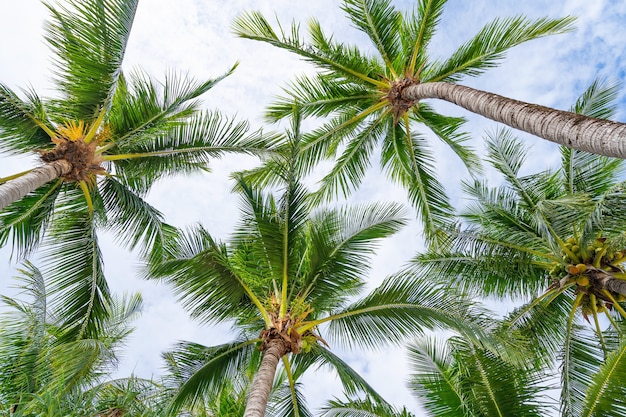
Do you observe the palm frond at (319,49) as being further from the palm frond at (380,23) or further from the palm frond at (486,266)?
the palm frond at (486,266)

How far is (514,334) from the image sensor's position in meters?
6.91

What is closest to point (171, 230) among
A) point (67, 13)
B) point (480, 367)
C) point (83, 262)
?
point (83, 262)

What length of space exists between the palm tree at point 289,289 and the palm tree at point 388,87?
275 centimetres

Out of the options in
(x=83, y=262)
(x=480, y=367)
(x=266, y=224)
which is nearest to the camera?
(x=480, y=367)

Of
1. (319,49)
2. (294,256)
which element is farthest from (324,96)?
(294,256)

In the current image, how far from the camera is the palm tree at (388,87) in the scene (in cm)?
911

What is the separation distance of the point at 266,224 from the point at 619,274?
5761 millimetres

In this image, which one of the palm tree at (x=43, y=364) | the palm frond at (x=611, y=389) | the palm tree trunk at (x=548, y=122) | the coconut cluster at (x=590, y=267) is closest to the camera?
the palm tree trunk at (x=548, y=122)

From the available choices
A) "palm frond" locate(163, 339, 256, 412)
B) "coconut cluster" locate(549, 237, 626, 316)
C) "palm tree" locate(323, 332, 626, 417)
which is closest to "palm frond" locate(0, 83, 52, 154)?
"palm frond" locate(163, 339, 256, 412)

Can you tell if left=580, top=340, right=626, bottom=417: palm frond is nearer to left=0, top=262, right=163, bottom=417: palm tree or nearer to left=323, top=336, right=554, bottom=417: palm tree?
left=323, top=336, right=554, bottom=417: palm tree

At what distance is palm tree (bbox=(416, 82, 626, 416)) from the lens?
7754mm

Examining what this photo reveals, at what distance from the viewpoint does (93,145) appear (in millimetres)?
8062

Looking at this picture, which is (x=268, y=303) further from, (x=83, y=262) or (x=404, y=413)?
(x=83, y=262)

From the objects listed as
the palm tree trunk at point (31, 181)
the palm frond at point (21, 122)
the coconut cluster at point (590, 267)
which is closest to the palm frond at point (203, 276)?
the palm tree trunk at point (31, 181)
